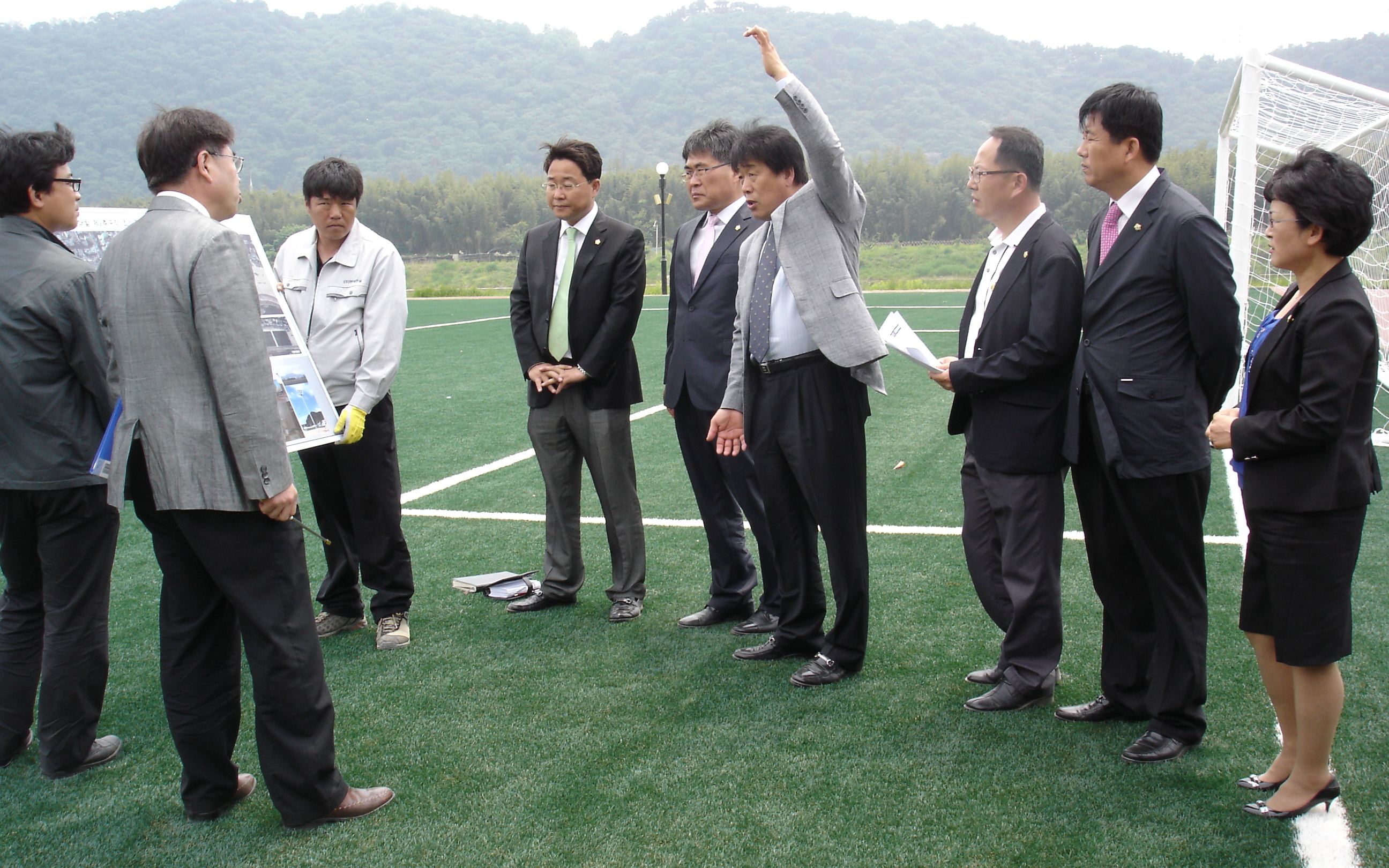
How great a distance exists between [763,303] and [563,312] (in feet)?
3.89

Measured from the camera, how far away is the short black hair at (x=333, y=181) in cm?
382

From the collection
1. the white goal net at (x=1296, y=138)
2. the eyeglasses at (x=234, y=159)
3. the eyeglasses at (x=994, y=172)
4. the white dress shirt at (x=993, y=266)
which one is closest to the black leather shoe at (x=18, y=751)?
the eyeglasses at (x=234, y=159)

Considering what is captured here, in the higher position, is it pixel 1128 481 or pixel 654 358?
pixel 1128 481

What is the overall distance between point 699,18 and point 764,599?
588 ft

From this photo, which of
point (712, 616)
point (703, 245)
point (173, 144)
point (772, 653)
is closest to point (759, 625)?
point (712, 616)

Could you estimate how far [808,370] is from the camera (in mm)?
3371

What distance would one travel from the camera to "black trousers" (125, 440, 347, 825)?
96.7 inches

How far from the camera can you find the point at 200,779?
2635 mm

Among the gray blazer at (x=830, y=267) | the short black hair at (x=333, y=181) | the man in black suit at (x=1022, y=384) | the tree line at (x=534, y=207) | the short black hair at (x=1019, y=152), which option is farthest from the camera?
the tree line at (x=534, y=207)

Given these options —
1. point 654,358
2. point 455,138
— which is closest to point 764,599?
point 654,358

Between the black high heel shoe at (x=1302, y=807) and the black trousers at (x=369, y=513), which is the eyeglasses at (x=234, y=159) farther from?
the black high heel shoe at (x=1302, y=807)

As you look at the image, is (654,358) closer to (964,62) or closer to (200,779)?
(200,779)

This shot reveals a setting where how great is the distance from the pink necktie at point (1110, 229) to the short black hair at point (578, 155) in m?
2.08

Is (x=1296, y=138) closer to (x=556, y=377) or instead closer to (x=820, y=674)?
(x=556, y=377)
